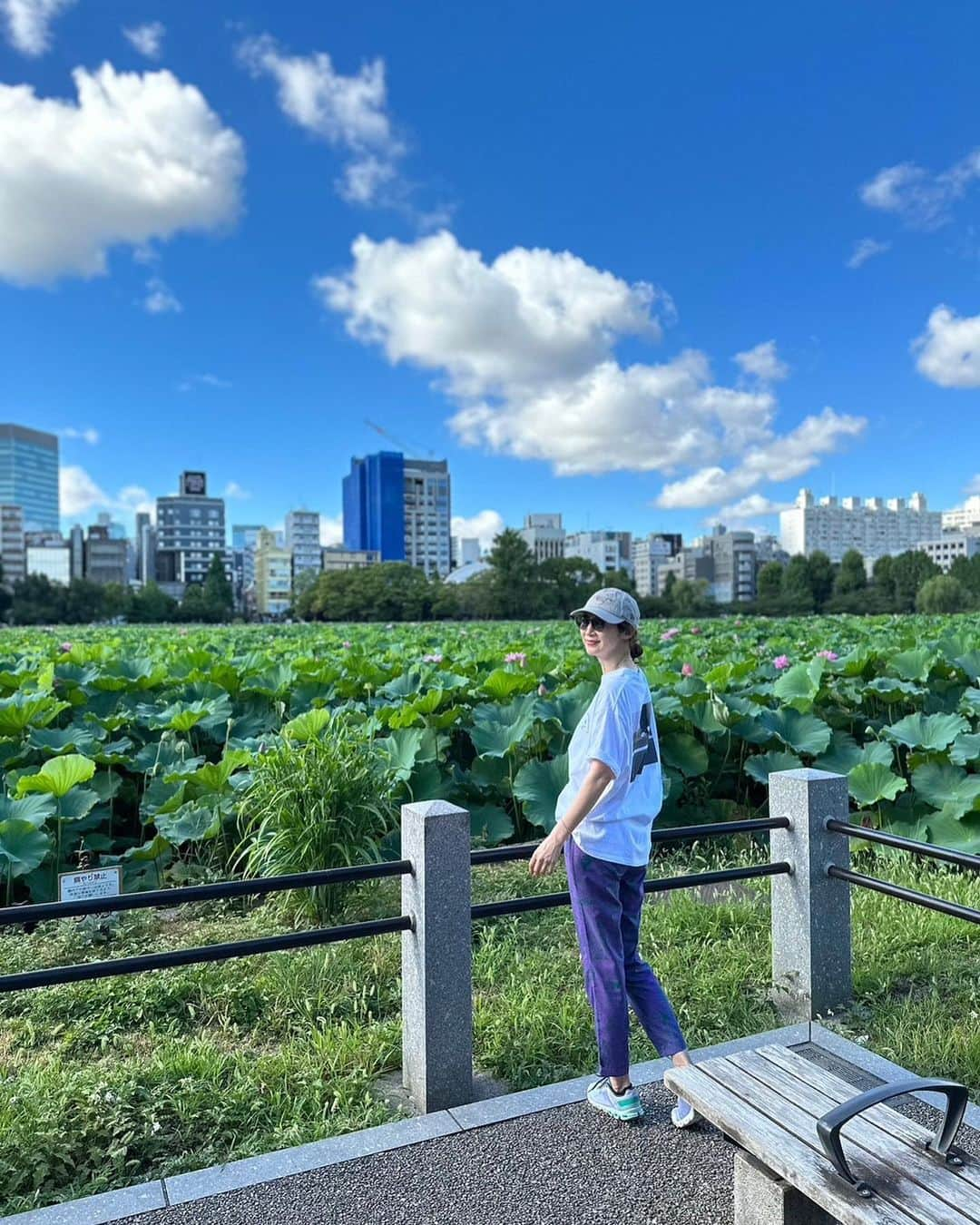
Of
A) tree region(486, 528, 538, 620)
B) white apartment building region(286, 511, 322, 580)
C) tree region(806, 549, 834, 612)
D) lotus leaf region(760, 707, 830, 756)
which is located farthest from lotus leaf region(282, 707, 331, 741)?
white apartment building region(286, 511, 322, 580)

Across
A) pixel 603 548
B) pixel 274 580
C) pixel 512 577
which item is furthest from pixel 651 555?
pixel 512 577

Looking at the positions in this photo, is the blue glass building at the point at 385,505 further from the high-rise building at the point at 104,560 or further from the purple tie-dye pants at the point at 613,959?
the purple tie-dye pants at the point at 613,959

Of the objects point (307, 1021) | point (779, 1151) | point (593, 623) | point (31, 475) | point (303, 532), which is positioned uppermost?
point (31, 475)

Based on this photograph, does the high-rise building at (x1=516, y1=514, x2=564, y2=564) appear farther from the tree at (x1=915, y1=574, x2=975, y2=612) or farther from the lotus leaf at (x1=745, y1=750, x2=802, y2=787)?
the lotus leaf at (x1=745, y1=750, x2=802, y2=787)

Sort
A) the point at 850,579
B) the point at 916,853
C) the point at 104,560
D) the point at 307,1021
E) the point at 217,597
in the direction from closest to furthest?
the point at 916,853
the point at 307,1021
the point at 850,579
the point at 217,597
the point at 104,560

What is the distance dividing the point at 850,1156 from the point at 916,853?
1.48 metres

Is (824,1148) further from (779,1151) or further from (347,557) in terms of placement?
(347,557)

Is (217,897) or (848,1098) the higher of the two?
(217,897)

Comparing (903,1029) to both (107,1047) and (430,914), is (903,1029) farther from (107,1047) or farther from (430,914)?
(107,1047)

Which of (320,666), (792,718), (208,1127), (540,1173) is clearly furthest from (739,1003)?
(320,666)

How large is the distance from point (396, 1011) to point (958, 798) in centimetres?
384

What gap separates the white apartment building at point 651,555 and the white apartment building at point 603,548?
2080 mm

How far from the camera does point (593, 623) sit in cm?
256

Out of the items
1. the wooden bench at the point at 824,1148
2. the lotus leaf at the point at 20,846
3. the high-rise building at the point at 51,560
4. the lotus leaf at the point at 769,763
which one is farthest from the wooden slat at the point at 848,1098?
→ the high-rise building at the point at 51,560
